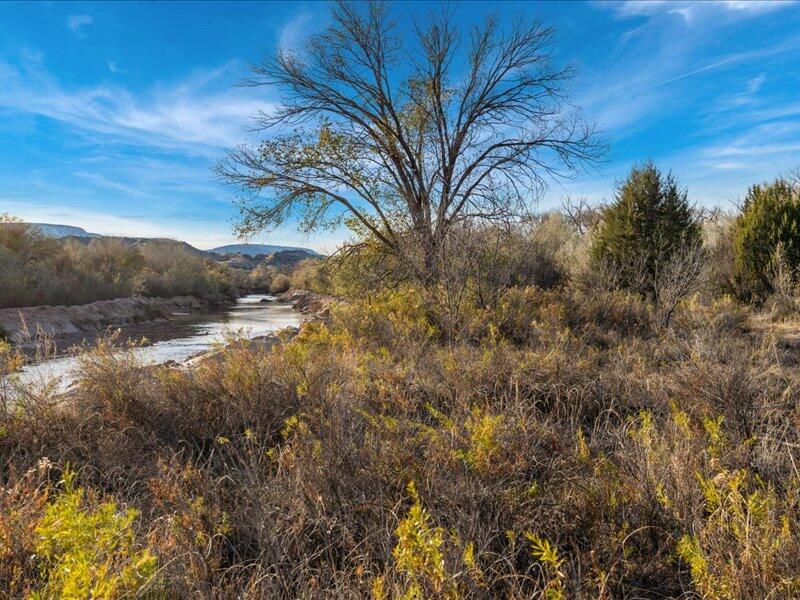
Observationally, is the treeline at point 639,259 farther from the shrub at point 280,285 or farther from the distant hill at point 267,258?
the distant hill at point 267,258

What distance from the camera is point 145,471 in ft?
10.5

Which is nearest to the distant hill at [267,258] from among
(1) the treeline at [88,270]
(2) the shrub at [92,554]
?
(1) the treeline at [88,270]

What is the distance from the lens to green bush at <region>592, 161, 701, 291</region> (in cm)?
1112

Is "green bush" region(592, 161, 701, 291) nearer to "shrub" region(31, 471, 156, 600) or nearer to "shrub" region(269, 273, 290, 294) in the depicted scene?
"shrub" region(31, 471, 156, 600)

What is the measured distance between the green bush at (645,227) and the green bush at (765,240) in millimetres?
1111

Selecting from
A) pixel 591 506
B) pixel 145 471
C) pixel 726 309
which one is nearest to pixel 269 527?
pixel 145 471

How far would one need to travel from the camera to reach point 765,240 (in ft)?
34.8

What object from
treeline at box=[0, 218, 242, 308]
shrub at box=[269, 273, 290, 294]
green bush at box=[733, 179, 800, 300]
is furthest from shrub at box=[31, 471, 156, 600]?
shrub at box=[269, 273, 290, 294]

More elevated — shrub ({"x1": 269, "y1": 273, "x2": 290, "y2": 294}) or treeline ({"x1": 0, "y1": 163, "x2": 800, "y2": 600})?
shrub ({"x1": 269, "y1": 273, "x2": 290, "y2": 294})

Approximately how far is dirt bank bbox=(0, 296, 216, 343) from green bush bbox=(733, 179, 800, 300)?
1700cm

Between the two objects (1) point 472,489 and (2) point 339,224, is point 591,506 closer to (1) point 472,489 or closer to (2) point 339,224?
(1) point 472,489

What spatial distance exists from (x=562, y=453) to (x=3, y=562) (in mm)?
3130

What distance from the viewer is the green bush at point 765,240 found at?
10359 millimetres

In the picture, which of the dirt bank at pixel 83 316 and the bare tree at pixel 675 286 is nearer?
the bare tree at pixel 675 286
